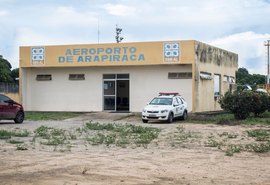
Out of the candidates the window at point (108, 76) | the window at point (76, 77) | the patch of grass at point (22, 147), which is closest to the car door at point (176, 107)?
the window at point (108, 76)

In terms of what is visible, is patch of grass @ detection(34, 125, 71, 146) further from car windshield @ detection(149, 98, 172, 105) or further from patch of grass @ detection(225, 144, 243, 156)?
car windshield @ detection(149, 98, 172, 105)

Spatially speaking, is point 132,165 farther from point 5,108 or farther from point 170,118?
point 170,118

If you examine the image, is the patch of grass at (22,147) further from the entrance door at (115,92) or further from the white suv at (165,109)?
the entrance door at (115,92)

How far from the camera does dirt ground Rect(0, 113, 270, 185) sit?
30.6 ft

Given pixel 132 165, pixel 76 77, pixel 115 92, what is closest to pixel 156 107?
pixel 115 92

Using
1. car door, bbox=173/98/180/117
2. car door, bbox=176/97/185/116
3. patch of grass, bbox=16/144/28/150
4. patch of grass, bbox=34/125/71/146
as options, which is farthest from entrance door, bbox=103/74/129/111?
patch of grass, bbox=16/144/28/150

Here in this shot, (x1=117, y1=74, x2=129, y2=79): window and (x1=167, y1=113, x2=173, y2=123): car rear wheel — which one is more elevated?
(x1=117, y1=74, x2=129, y2=79): window

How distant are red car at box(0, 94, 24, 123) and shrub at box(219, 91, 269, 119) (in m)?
11.1

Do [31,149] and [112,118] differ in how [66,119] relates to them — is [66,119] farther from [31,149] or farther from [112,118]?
[31,149]

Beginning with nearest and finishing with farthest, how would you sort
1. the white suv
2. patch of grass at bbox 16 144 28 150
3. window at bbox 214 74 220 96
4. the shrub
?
patch of grass at bbox 16 144 28 150 < the white suv < the shrub < window at bbox 214 74 220 96

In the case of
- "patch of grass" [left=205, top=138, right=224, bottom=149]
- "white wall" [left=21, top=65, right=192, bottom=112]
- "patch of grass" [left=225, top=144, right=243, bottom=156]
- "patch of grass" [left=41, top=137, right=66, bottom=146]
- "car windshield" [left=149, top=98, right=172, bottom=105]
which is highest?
"white wall" [left=21, top=65, right=192, bottom=112]

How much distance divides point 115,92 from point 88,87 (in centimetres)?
202

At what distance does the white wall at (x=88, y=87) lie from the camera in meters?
33.5

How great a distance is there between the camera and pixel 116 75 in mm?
34719
